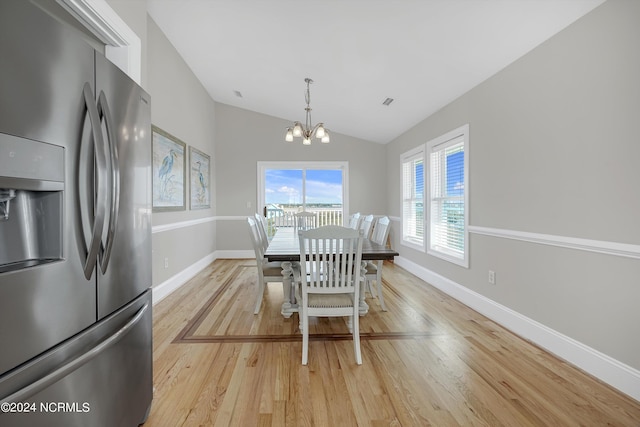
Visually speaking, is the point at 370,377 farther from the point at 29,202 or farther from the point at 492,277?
the point at 29,202

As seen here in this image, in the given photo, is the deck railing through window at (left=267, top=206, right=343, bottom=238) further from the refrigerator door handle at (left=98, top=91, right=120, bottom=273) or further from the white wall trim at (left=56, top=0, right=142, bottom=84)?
the refrigerator door handle at (left=98, top=91, right=120, bottom=273)

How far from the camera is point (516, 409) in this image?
1.77 meters

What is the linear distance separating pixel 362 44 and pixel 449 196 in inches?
83.8

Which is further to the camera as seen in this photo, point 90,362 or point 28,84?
point 90,362

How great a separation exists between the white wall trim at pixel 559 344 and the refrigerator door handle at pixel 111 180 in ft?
9.43

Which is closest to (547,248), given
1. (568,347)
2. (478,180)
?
(568,347)

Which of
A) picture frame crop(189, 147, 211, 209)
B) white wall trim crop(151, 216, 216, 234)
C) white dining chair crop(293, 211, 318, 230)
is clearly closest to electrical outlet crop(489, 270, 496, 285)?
white dining chair crop(293, 211, 318, 230)

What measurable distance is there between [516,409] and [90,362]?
2.12 meters

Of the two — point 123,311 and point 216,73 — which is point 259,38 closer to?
point 216,73

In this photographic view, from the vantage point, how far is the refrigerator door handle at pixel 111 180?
4.00 feet

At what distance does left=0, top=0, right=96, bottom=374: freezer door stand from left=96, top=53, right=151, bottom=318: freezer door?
9cm

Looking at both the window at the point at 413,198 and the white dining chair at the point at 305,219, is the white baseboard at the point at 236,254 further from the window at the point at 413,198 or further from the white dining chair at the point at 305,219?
the window at the point at 413,198

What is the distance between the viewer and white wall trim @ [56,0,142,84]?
156 cm

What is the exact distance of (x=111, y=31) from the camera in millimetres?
1772
